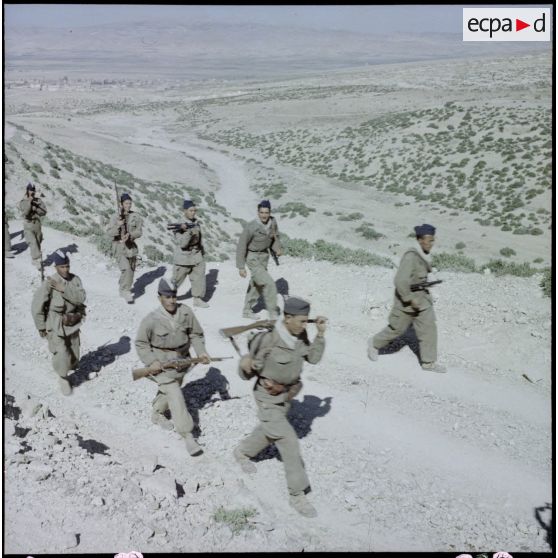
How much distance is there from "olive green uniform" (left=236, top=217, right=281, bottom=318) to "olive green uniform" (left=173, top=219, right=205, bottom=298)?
3.59 feet

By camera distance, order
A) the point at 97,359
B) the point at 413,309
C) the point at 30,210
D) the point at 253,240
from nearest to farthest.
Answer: the point at 413,309 → the point at 97,359 → the point at 253,240 → the point at 30,210

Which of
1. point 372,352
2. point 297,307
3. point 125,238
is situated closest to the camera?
point 297,307

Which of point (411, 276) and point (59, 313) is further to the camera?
point (411, 276)

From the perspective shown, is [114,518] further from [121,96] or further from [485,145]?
[121,96]

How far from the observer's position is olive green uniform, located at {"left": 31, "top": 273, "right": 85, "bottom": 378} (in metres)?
7.83

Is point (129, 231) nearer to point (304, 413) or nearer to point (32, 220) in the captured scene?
point (32, 220)

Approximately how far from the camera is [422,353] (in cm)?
893

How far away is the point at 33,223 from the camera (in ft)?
42.0

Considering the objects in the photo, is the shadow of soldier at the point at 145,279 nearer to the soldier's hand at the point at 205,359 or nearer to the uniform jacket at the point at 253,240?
the uniform jacket at the point at 253,240

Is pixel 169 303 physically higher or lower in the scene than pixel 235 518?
higher

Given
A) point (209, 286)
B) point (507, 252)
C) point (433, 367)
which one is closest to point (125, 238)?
point (209, 286)

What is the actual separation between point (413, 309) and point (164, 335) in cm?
374

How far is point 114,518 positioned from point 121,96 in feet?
367

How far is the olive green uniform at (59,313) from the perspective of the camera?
7.83 metres
